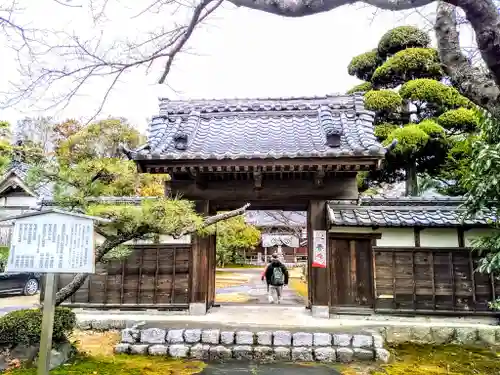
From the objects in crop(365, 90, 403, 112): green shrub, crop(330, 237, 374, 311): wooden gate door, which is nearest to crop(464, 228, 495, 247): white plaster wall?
crop(330, 237, 374, 311): wooden gate door

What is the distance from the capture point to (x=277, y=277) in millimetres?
12469

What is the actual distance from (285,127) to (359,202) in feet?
9.93

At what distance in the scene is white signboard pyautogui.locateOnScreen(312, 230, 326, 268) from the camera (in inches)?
362

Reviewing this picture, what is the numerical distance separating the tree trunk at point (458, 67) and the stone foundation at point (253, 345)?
512 cm

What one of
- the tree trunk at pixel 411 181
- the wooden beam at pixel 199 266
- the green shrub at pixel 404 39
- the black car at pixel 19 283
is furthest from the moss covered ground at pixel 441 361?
the black car at pixel 19 283

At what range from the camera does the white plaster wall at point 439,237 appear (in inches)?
364

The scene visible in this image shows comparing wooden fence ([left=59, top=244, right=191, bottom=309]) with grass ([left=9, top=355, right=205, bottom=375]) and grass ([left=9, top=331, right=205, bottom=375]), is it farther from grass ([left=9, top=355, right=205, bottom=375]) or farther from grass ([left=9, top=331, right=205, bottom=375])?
grass ([left=9, top=355, right=205, bottom=375])

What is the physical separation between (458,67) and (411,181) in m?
11.2

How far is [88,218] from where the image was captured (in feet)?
15.3

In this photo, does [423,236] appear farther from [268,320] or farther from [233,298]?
[233,298]

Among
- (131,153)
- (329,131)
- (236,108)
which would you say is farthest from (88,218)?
(236,108)

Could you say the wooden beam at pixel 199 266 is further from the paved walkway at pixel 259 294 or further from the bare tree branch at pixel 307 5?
the bare tree branch at pixel 307 5

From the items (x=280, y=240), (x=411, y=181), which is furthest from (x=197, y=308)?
(x=280, y=240)

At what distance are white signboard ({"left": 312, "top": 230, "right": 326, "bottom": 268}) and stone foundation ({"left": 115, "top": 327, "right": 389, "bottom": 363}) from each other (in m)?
2.30
